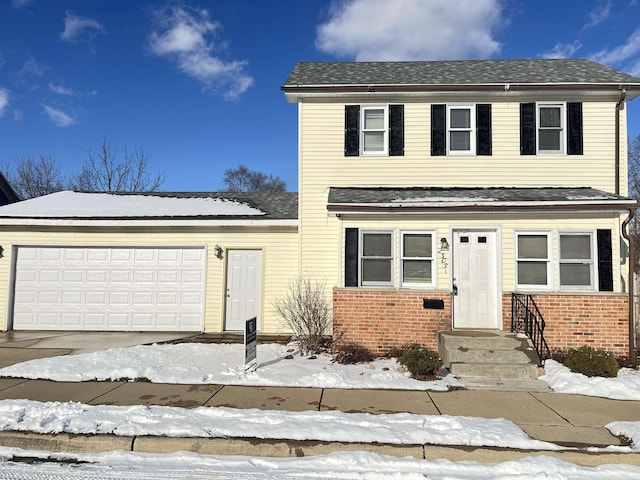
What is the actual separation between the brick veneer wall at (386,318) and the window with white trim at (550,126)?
16.2 feet

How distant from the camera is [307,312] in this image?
910cm

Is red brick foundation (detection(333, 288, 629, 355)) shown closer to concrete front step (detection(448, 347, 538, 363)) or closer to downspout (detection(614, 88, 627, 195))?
concrete front step (detection(448, 347, 538, 363))

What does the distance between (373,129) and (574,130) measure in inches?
196

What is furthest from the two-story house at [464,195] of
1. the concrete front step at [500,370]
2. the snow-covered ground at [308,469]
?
the snow-covered ground at [308,469]

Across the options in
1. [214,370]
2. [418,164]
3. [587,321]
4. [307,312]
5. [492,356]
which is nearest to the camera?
[214,370]

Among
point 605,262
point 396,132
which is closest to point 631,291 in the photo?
point 605,262

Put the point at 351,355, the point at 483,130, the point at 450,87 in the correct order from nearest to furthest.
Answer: the point at 351,355
the point at 450,87
the point at 483,130

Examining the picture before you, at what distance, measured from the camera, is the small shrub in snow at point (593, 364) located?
22.3ft

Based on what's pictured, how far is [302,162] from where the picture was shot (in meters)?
10.4

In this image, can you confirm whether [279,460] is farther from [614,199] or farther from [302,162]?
[614,199]

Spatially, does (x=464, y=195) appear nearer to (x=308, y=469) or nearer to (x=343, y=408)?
(x=343, y=408)

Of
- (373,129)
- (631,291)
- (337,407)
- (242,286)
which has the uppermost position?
(373,129)

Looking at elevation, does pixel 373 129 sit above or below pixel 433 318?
above

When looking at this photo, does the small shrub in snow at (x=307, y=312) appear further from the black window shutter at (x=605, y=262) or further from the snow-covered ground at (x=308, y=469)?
the black window shutter at (x=605, y=262)
